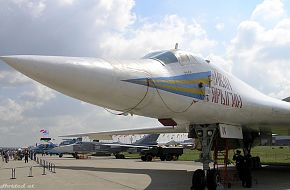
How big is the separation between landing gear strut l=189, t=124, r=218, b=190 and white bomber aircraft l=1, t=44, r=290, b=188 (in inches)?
1.0

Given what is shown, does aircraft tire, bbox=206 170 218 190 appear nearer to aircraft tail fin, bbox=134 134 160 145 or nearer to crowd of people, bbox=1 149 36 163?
crowd of people, bbox=1 149 36 163

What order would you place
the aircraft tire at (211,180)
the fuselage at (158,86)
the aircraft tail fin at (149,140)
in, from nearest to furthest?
the fuselage at (158,86) → the aircraft tire at (211,180) → the aircraft tail fin at (149,140)

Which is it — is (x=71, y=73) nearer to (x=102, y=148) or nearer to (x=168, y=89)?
(x=168, y=89)

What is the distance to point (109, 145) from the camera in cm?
4056

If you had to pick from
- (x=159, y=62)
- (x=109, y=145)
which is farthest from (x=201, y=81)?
(x=109, y=145)

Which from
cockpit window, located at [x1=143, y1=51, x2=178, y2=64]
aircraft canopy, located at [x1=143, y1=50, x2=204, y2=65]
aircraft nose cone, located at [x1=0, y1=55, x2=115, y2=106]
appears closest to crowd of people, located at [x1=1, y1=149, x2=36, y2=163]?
aircraft canopy, located at [x1=143, y1=50, x2=204, y2=65]

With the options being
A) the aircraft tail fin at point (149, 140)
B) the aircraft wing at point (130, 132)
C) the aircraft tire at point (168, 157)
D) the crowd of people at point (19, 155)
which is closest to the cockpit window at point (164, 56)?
the aircraft wing at point (130, 132)

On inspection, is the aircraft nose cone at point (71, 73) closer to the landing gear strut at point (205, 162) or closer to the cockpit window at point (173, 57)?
the cockpit window at point (173, 57)

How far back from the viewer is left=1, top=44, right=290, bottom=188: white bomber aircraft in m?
5.79

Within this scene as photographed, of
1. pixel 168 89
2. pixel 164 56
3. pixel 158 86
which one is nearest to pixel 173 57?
pixel 164 56

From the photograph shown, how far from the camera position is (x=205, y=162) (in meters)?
8.86

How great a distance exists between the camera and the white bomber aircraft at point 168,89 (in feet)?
19.0

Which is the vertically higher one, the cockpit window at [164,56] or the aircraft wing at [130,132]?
the cockpit window at [164,56]

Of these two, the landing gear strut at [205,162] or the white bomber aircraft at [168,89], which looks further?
the landing gear strut at [205,162]
